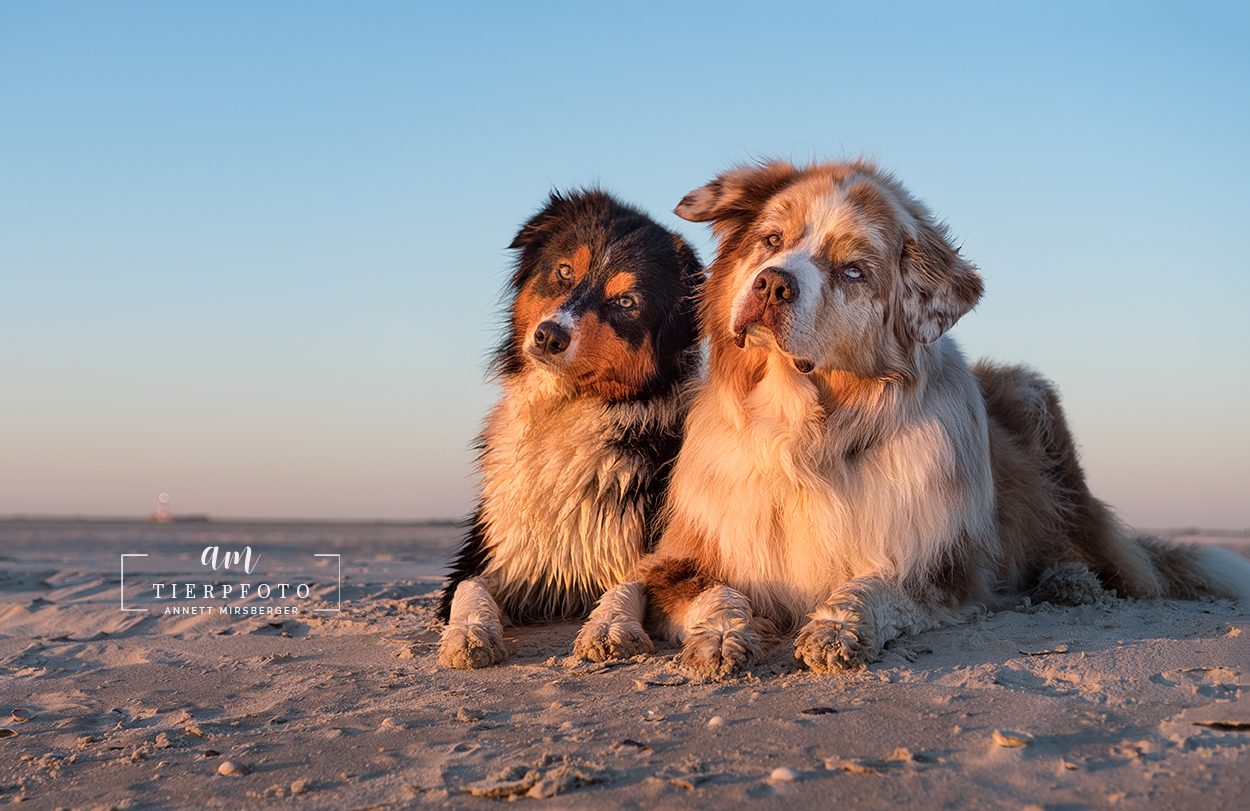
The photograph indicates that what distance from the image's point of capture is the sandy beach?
2199mm

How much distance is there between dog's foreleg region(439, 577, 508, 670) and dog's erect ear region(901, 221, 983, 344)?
222 cm

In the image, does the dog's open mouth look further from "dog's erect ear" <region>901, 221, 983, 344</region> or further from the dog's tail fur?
the dog's tail fur

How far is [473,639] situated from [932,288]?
245cm

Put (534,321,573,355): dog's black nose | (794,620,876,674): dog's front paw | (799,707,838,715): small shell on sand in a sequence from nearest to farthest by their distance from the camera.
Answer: (799,707,838,715): small shell on sand < (794,620,876,674): dog's front paw < (534,321,573,355): dog's black nose

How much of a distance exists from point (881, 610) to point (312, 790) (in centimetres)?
220

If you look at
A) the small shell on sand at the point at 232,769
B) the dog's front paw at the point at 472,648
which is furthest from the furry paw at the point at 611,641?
the small shell on sand at the point at 232,769

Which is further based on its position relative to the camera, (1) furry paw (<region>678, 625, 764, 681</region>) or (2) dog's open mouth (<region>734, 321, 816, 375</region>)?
(2) dog's open mouth (<region>734, 321, 816, 375</region>)

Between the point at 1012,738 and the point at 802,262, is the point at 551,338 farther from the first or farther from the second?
the point at 1012,738

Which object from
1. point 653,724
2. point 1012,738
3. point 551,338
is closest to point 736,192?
point 551,338

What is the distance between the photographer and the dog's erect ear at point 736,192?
4160mm

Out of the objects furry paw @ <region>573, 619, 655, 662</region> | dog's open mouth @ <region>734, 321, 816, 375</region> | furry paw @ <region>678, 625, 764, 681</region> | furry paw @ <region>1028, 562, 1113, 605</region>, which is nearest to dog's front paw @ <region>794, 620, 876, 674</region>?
furry paw @ <region>678, 625, 764, 681</region>

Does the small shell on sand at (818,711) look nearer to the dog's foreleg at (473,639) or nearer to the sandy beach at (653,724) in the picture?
the sandy beach at (653,724)

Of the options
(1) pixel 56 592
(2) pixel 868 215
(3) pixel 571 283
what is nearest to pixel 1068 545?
(2) pixel 868 215

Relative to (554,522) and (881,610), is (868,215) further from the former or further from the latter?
(554,522)
